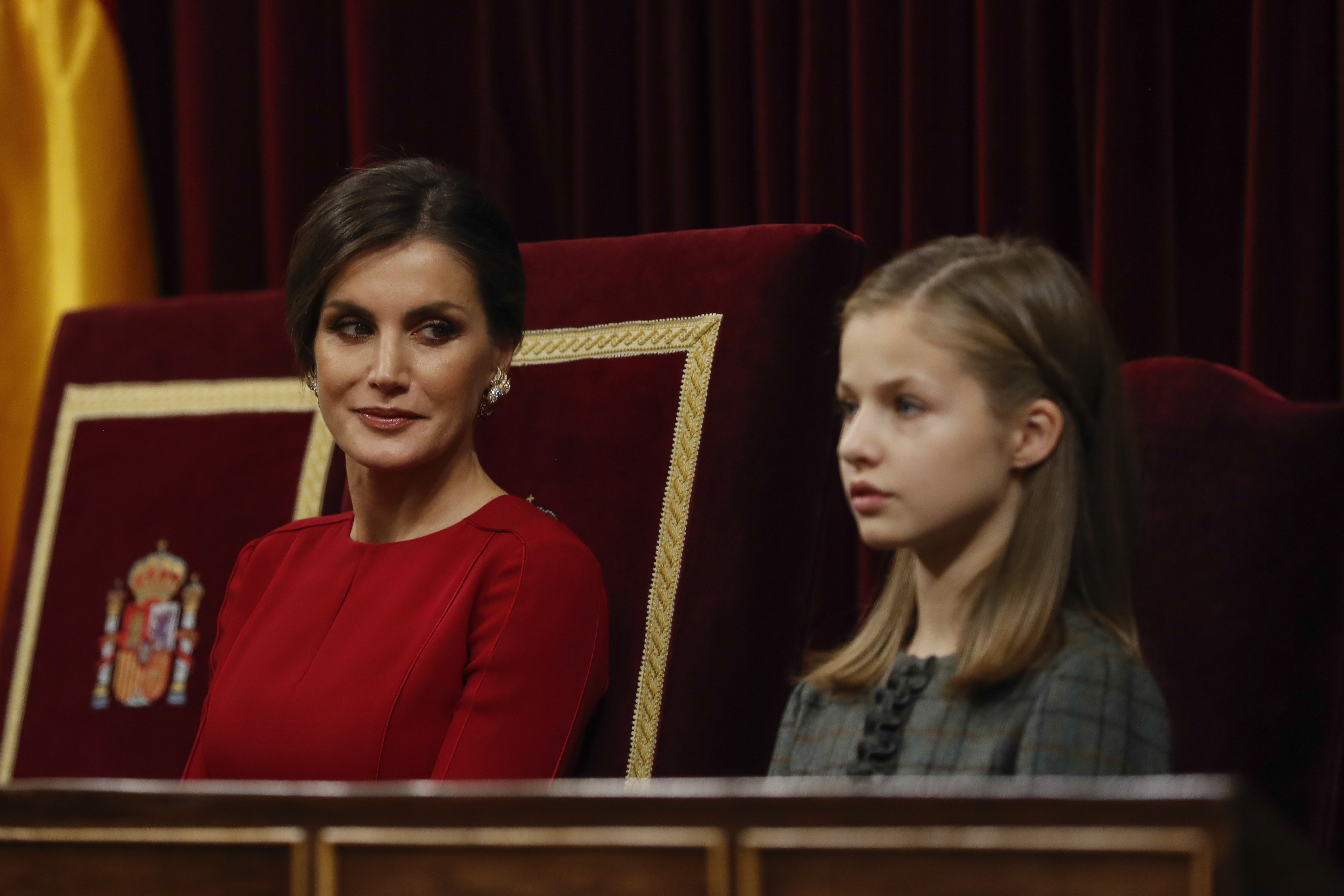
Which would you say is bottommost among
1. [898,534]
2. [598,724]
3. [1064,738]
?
[598,724]

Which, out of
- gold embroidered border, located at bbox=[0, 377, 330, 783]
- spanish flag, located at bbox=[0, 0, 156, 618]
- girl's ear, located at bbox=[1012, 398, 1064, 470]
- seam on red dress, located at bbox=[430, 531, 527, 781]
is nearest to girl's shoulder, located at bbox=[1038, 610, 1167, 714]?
girl's ear, located at bbox=[1012, 398, 1064, 470]

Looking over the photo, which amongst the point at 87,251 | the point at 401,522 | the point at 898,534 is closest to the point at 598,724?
the point at 401,522

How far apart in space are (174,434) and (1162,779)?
159 cm

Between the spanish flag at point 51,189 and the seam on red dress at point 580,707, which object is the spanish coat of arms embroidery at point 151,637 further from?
the seam on red dress at point 580,707

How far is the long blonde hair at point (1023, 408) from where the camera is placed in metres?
0.97

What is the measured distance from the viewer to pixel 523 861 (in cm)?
58

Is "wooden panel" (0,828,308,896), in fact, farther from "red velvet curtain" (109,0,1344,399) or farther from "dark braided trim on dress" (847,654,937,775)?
Answer: "red velvet curtain" (109,0,1344,399)

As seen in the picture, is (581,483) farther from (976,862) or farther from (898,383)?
(976,862)

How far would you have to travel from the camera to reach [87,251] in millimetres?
2324

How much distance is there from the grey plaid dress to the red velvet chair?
350mm

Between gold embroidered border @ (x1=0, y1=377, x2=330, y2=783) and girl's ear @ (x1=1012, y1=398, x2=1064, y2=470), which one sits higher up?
girl's ear @ (x1=1012, y1=398, x2=1064, y2=470)

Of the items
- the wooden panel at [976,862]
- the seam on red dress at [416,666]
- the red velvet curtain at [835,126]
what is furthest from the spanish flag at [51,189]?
the wooden panel at [976,862]

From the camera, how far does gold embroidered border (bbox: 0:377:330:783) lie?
180 cm

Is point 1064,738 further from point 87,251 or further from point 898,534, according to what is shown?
point 87,251
